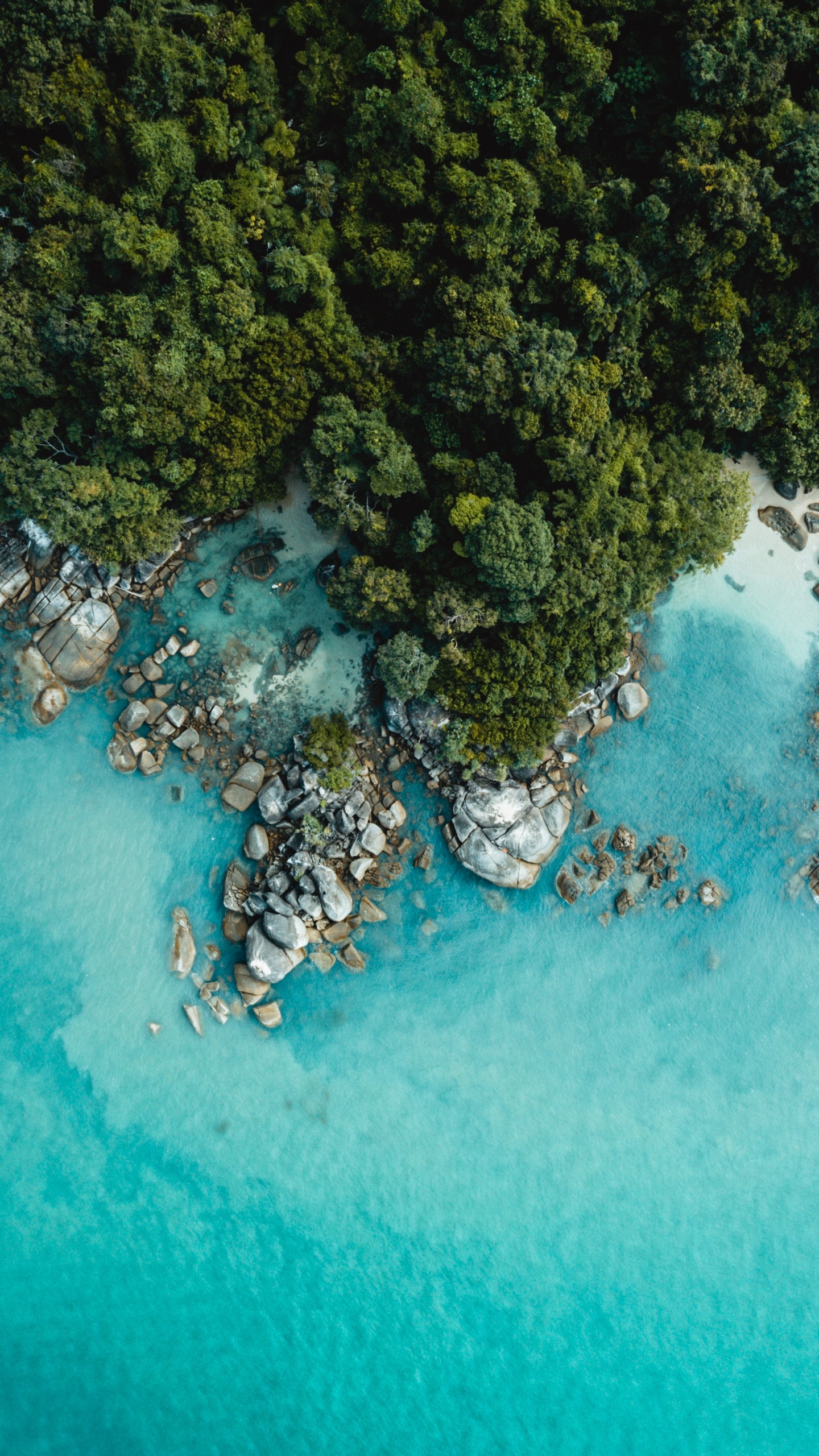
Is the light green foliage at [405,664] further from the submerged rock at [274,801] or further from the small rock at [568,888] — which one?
the small rock at [568,888]

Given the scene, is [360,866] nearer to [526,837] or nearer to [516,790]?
[526,837]

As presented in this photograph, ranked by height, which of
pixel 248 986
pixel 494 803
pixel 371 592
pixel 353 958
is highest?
pixel 371 592

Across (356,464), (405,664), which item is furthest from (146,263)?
(405,664)

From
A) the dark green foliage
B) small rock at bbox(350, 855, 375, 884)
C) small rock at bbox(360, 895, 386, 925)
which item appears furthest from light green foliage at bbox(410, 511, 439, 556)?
small rock at bbox(360, 895, 386, 925)

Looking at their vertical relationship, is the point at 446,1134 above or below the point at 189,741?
below

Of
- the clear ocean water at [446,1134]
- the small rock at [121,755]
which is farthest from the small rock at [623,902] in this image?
the small rock at [121,755]

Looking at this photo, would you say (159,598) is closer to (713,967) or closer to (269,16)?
(269,16)

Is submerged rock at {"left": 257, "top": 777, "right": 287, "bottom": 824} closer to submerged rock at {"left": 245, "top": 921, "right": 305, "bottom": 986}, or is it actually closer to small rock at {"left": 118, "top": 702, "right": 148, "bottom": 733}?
submerged rock at {"left": 245, "top": 921, "right": 305, "bottom": 986}

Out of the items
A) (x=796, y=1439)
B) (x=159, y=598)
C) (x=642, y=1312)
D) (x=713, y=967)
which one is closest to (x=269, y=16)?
(x=159, y=598)
